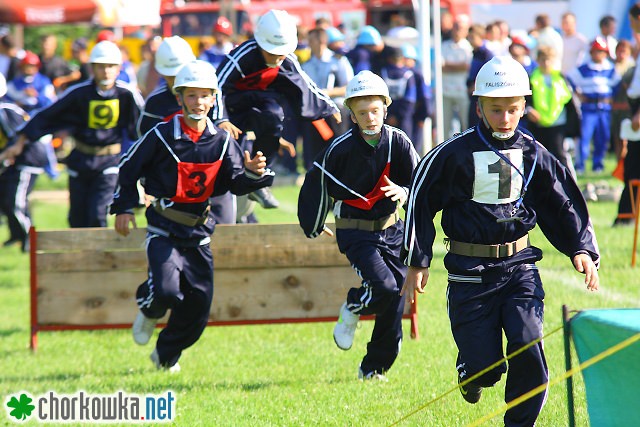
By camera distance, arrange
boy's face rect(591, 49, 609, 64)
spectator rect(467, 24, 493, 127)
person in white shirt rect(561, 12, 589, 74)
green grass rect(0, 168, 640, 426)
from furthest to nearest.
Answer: person in white shirt rect(561, 12, 589, 74)
boy's face rect(591, 49, 609, 64)
spectator rect(467, 24, 493, 127)
green grass rect(0, 168, 640, 426)

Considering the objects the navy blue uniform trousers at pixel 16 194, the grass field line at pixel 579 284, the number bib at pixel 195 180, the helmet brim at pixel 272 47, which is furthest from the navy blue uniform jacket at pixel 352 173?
the navy blue uniform trousers at pixel 16 194

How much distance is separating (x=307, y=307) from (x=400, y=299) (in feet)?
4.97

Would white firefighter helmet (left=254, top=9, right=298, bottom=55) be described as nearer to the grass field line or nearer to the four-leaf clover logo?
the four-leaf clover logo

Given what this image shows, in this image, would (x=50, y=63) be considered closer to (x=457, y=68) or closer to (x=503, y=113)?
(x=457, y=68)

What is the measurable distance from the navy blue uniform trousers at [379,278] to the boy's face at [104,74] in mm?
4249

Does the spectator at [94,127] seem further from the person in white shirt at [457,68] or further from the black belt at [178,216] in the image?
the person in white shirt at [457,68]

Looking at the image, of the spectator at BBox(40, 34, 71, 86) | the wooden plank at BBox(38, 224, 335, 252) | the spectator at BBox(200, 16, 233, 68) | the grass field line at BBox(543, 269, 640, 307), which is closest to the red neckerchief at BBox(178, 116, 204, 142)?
the wooden plank at BBox(38, 224, 335, 252)

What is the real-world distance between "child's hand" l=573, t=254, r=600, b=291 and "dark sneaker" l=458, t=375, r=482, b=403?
35.3 inches

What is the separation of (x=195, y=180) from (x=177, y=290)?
79 cm

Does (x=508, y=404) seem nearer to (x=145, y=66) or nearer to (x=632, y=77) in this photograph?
(x=632, y=77)

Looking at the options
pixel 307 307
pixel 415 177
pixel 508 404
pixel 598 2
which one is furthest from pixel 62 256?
pixel 598 2

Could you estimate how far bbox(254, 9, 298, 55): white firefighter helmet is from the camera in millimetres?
9477

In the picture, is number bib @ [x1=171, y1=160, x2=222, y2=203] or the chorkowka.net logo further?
number bib @ [x1=171, y1=160, x2=222, y2=203]

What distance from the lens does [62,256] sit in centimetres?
964
